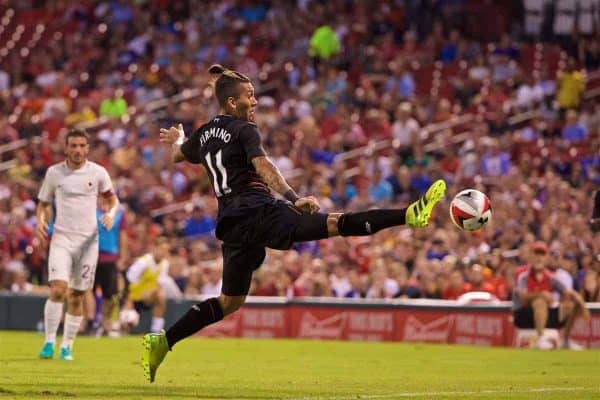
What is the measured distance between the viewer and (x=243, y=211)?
1134cm

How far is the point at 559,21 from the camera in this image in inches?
1190

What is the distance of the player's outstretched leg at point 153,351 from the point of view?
1163 cm

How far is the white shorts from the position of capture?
1544cm

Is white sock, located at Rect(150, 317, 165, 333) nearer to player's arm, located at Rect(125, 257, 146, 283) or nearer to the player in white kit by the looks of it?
player's arm, located at Rect(125, 257, 146, 283)

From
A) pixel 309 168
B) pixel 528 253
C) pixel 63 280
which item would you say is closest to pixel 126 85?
pixel 309 168

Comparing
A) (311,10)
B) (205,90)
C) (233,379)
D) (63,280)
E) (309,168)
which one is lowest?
(233,379)

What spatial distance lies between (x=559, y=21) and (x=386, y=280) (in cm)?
946

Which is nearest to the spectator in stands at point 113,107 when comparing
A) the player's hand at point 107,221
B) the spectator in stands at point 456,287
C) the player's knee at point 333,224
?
the spectator in stands at point 456,287

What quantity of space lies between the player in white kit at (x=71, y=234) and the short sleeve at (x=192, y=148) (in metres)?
3.43

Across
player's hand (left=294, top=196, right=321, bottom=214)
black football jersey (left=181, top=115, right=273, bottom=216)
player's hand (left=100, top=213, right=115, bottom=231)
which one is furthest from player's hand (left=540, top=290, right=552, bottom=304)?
player's hand (left=294, top=196, right=321, bottom=214)

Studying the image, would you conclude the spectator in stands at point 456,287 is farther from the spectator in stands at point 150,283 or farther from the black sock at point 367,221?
the black sock at point 367,221

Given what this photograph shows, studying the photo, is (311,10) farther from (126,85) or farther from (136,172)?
(136,172)

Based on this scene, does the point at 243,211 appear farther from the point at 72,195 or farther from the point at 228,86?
the point at 72,195

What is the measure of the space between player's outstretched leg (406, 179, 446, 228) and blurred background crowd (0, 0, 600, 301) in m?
10.6
